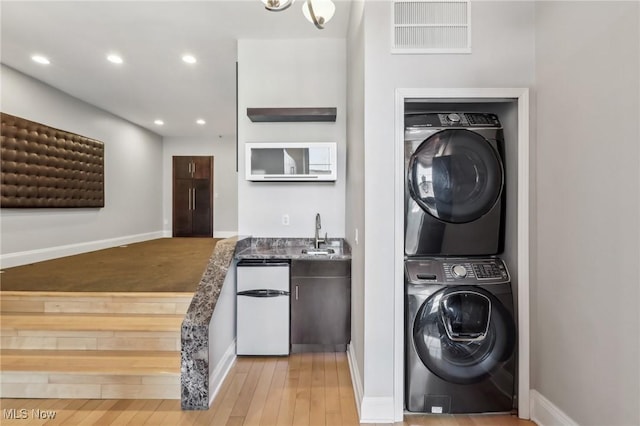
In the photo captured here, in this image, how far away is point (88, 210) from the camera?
5.63 m

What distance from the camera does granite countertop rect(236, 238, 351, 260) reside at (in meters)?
2.81

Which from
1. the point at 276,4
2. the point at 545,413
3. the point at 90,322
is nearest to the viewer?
the point at 276,4

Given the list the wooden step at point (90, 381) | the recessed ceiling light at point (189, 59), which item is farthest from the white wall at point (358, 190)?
the recessed ceiling light at point (189, 59)

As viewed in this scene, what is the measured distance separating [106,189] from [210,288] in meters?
4.99

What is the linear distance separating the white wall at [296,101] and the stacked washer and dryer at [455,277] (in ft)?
4.73

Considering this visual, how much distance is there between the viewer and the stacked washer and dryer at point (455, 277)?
6.34 feet

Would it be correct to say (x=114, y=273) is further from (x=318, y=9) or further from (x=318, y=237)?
(x=318, y=9)

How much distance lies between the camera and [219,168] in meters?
8.32

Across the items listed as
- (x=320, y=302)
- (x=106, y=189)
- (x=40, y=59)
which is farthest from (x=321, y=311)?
(x=106, y=189)

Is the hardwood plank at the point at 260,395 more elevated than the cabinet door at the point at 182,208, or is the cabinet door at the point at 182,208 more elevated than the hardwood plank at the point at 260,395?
the cabinet door at the point at 182,208

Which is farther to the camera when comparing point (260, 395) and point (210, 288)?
point (210, 288)

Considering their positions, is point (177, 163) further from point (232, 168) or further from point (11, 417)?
point (11, 417)

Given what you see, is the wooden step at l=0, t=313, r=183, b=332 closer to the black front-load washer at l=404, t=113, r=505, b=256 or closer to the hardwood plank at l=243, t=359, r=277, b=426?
the hardwood plank at l=243, t=359, r=277, b=426

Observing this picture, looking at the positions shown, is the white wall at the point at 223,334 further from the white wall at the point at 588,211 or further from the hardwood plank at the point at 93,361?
the white wall at the point at 588,211
